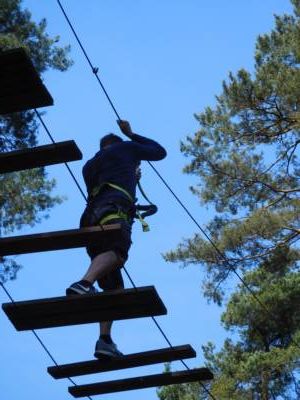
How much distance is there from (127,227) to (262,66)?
992 centimetres

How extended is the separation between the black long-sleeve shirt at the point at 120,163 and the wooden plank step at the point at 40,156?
61cm

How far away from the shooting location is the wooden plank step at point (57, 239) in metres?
5.01

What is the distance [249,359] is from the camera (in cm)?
1684

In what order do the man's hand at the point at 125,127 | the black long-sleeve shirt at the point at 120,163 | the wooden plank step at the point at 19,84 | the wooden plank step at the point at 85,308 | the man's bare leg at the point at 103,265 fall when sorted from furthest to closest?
the man's hand at the point at 125,127 → the black long-sleeve shirt at the point at 120,163 → the man's bare leg at the point at 103,265 → the wooden plank step at the point at 85,308 → the wooden plank step at the point at 19,84

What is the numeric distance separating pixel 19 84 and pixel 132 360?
182 cm

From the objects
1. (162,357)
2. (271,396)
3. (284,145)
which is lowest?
(162,357)

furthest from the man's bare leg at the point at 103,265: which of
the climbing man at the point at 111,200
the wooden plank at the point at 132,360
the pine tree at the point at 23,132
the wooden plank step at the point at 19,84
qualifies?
the pine tree at the point at 23,132

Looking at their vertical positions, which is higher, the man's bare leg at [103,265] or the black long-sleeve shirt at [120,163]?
the black long-sleeve shirt at [120,163]

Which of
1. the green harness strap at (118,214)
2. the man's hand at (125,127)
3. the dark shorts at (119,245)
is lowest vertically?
the dark shorts at (119,245)

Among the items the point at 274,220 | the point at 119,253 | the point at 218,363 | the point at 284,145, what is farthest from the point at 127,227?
the point at 218,363

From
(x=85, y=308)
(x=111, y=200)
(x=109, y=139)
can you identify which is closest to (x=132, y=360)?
(x=85, y=308)

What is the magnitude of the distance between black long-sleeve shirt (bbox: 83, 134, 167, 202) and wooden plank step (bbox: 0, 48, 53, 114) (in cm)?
98

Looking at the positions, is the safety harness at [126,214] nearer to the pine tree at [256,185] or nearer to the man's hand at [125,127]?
the man's hand at [125,127]

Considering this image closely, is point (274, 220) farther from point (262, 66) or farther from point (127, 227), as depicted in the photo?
point (127, 227)
